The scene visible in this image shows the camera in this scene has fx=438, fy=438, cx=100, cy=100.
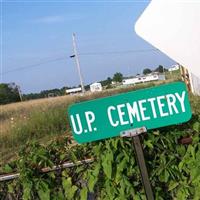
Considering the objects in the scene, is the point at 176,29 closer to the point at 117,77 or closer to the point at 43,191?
the point at 43,191

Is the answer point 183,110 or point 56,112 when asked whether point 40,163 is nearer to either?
point 183,110

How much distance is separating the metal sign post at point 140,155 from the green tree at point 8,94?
78.0 m

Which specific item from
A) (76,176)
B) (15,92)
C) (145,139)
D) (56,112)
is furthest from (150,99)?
(15,92)

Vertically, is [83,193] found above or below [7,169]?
below

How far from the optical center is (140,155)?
2635mm

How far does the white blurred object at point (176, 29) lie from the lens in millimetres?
2068

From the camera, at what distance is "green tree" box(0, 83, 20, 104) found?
8071 centimetres

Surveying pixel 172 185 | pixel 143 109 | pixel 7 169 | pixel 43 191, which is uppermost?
pixel 143 109

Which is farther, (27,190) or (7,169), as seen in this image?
(7,169)

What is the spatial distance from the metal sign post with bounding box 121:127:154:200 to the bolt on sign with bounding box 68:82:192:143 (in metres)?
0.03

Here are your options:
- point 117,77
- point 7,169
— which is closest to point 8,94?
point 117,77

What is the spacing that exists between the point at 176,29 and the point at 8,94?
83321 millimetres

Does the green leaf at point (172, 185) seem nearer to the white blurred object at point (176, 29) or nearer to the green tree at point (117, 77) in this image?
the white blurred object at point (176, 29)

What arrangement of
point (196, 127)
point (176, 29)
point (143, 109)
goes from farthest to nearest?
point (196, 127)
point (143, 109)
point (176, 29)
